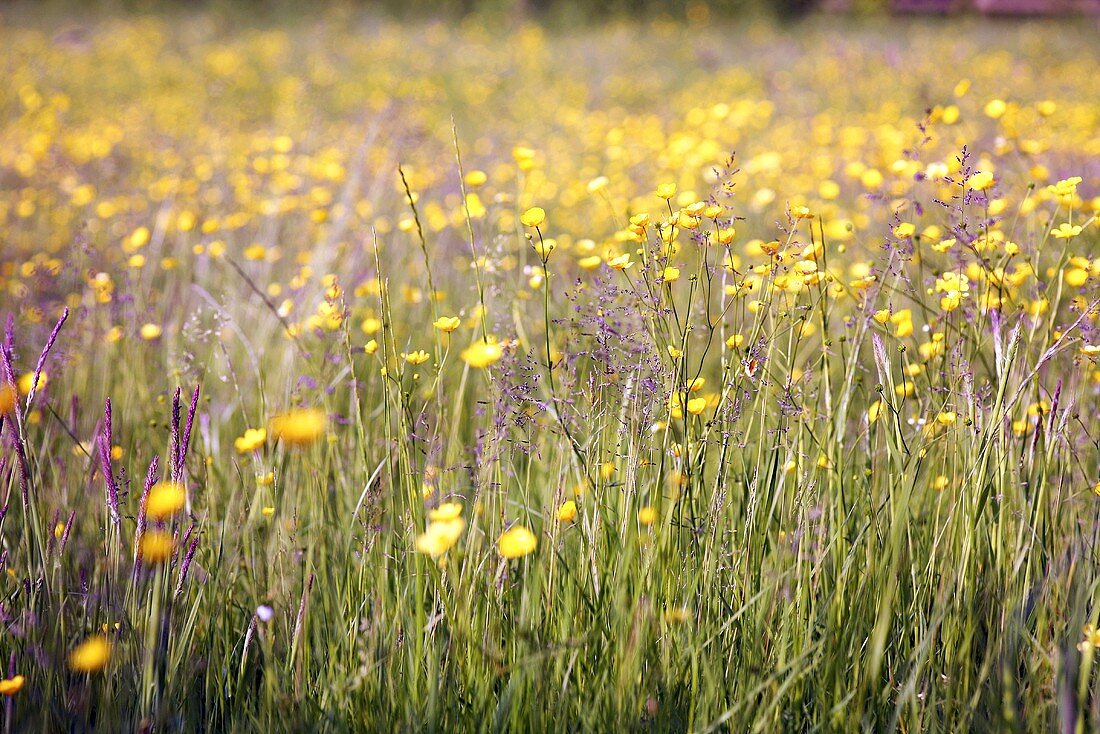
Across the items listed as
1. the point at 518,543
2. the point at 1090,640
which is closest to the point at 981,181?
the point at 1090,640

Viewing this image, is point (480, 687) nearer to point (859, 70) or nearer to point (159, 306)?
point (159, 306)

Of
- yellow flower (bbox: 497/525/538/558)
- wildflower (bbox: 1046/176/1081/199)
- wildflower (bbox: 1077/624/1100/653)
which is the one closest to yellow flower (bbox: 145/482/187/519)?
yellow flower (bbox: 497/525/538/558)

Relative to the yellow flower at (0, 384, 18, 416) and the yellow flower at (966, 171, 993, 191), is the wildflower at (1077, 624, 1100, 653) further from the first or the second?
the yellow flower at (0, 384, 18, 416)

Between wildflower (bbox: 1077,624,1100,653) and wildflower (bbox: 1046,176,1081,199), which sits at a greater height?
wildflower (bbox: 1046,176,1081,199)

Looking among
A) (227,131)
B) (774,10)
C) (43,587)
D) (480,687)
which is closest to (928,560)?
(480,687)

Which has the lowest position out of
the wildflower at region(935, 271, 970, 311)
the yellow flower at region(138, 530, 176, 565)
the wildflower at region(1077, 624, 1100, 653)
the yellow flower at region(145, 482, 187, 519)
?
the wildflower at region(1077, 624, 1100, 653)

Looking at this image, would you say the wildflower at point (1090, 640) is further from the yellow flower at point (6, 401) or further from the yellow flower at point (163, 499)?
the yellow flower at point (6, 401)

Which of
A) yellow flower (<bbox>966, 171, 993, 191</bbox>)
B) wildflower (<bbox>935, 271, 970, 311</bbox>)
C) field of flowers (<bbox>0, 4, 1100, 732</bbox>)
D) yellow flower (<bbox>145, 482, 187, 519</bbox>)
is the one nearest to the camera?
yellow flower (<bbox>145, 482, 187, 519</bbox>)

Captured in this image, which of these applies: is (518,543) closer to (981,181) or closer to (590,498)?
(590,498)

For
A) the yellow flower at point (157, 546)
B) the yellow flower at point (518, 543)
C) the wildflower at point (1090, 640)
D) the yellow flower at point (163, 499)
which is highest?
the yellow flower at point (163, 499)

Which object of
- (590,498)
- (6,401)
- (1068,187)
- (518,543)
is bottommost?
(590,498)

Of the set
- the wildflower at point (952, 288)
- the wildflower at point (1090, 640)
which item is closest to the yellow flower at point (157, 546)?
the wildflower at point (1090, 640)

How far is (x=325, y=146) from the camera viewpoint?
17.8 ft

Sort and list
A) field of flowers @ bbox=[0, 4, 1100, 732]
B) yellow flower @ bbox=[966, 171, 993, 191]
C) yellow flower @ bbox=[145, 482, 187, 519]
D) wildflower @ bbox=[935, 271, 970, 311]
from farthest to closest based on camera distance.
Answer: yellow flower @ bbox=[966, 171, 993, 191] < wildflower @ bbox=[935, 271, 970, 311] < field of flowers @ bbox=[0, 4, 1100, 732] < yellow flower @ bbox=[145, 482, 187, 519]
